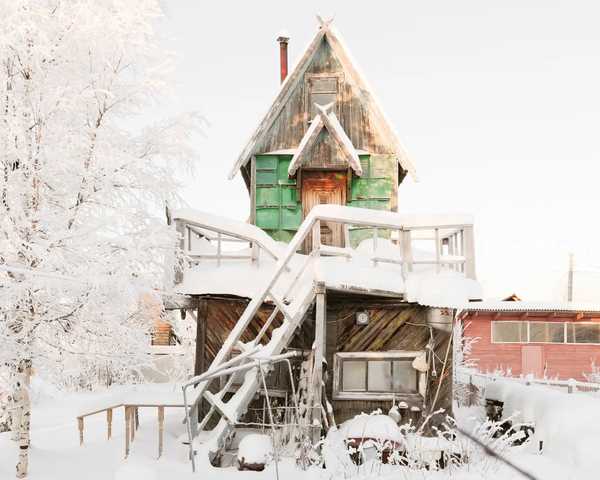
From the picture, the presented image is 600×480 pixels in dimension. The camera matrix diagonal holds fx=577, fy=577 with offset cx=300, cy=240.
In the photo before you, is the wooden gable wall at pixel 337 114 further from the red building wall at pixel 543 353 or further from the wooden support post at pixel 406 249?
the red building wall at pixel 543 353

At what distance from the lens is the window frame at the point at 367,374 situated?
38.3 ft

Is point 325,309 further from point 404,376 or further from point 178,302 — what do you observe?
point 178,302

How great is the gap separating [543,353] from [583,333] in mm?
2122

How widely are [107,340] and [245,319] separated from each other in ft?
7.41

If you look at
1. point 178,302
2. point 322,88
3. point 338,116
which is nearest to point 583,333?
Answer: point 338,116

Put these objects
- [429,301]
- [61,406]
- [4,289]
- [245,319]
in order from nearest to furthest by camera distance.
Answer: [4,289] < [245,319] < [429,301] < [61,406]

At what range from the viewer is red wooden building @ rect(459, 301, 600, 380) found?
26.5 m

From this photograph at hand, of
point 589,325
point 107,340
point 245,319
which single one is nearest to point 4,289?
point 107,340

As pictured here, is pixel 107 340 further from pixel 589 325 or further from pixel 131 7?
pixel 589 325

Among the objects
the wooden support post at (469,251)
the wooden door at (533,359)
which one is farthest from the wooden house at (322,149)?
the wooden door at (533,359)

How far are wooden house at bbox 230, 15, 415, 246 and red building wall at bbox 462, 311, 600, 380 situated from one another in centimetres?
1338

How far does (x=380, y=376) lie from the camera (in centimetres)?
1186

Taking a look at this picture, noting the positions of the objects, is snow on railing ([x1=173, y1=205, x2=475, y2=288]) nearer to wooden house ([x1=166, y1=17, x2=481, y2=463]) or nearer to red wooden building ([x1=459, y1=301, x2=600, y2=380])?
wooden house ([x1=166, y1=17, x2=481, y2=463])

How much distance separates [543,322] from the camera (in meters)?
27.0
